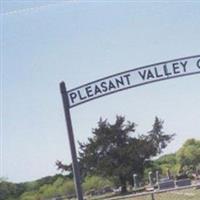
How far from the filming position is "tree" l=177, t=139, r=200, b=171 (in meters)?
33.2

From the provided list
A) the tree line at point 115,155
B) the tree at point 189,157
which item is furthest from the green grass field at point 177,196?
the tree at point 189,157

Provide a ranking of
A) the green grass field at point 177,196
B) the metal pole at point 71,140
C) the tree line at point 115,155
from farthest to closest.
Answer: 1. the tree line at point 115,155
2. the green grass field at point 177,196
3. the metal pole at point 71,140

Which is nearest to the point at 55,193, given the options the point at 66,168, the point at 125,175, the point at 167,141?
the point at 66,168

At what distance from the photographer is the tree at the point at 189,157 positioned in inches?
1308

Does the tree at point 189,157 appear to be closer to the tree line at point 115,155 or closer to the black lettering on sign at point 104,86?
the tree line at point 115,155

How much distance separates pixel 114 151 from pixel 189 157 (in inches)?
377

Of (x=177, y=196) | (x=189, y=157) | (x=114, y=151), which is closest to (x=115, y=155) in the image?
(x=114, y=151)

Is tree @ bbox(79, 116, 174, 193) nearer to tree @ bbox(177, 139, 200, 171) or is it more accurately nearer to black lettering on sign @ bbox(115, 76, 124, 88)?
tree @ bbox(177, 139, 200, 171)

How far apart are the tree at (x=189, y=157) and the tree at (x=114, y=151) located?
6.43 meters

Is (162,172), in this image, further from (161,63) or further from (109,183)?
(161,63)

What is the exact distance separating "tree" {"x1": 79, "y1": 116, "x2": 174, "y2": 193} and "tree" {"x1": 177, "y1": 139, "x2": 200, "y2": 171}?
21.1ft

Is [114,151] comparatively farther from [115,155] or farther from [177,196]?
[177,196]

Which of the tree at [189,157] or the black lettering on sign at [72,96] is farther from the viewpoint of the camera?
the tree at [189,157]

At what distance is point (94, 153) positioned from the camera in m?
26.9
